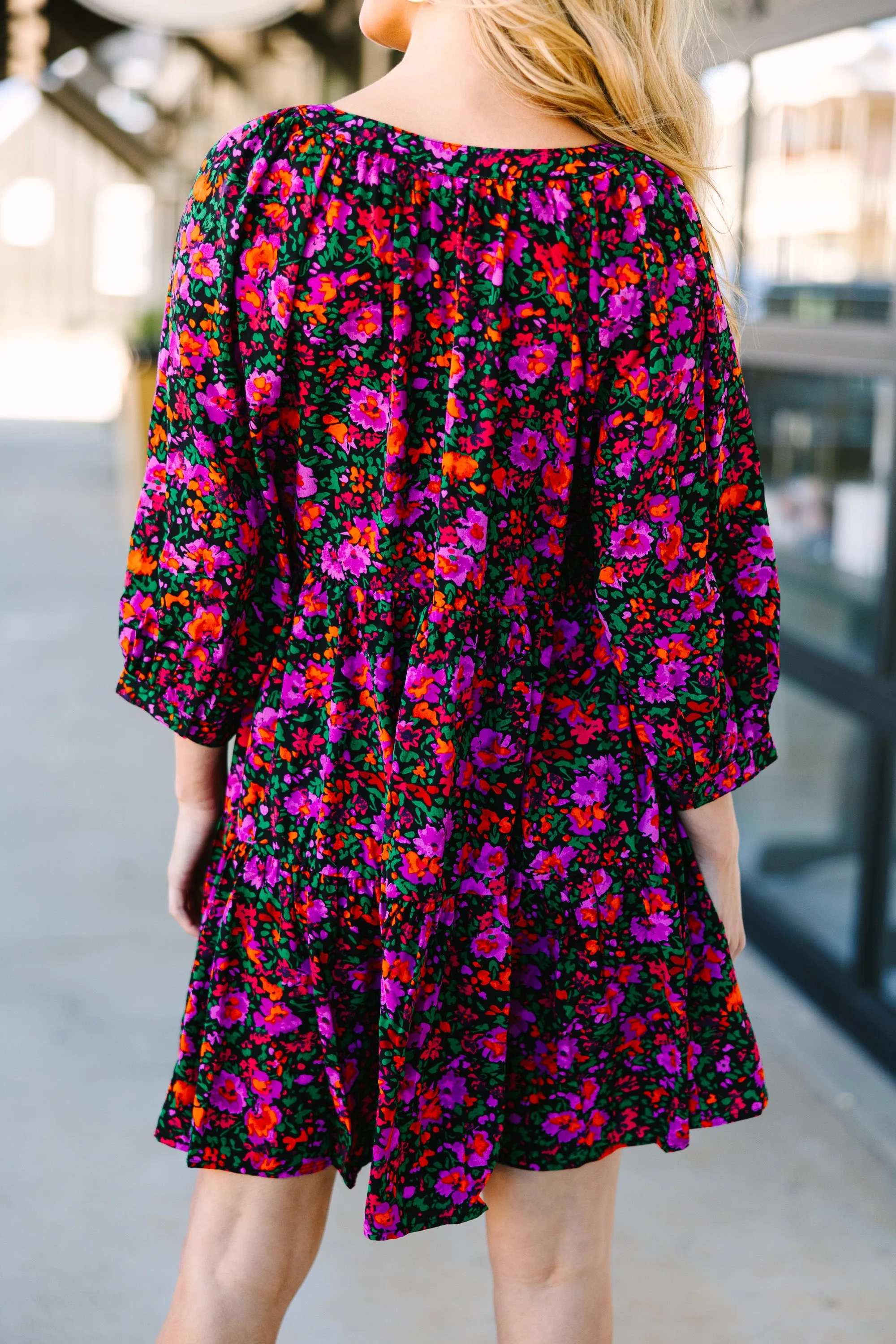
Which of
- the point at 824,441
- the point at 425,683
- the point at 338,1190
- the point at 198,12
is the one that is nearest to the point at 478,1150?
the point at 425,683

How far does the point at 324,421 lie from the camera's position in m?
0.95

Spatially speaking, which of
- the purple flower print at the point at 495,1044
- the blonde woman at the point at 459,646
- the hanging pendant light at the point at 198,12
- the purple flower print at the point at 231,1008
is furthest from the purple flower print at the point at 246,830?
the hanging pendant light at the point at 198,12

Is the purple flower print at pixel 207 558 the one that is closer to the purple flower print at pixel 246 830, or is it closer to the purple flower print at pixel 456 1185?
the purple flower print at pixel 246 830

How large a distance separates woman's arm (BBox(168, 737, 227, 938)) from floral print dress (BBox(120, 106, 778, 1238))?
1.2 inches

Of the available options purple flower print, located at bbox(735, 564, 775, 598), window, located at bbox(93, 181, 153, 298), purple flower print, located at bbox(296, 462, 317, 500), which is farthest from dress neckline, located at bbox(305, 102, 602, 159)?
window, located at bbox(93, 181, 153, 298)

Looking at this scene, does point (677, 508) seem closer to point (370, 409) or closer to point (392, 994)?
point (370, 409)

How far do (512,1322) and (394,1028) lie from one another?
341 mm

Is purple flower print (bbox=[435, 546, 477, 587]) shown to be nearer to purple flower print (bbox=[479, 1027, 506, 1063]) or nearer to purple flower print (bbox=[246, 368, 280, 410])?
purple flower print (bbox=[246, 368, 280, 410])

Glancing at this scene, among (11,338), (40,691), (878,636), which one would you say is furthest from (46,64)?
(11,338)

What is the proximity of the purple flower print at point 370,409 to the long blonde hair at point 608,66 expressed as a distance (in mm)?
242

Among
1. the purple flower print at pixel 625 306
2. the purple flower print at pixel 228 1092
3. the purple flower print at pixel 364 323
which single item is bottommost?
the purple flower print at pixel 228 1092

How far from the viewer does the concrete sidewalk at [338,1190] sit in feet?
5.73

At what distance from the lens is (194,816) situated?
3.65ft

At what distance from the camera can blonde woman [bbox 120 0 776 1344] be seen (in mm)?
914
